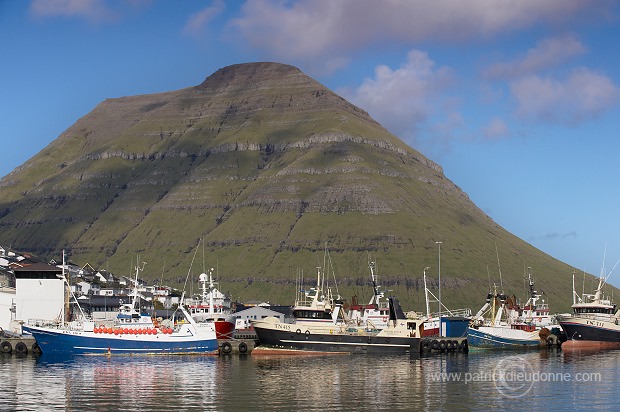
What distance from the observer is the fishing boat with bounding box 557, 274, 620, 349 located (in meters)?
144

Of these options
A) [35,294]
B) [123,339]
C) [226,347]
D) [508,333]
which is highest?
[35,294]

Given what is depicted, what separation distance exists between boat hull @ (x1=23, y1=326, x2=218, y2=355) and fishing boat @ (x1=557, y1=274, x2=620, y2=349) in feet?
192

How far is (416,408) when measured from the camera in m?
71.9

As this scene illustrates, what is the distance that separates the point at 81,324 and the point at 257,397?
173ft

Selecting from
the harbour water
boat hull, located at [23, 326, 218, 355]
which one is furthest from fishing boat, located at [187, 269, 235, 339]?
the harbour water

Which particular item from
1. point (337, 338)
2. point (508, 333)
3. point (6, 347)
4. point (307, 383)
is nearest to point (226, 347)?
point (337, 338)

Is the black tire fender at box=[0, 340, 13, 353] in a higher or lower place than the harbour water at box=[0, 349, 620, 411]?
higher

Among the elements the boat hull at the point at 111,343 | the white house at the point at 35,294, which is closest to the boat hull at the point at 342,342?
the boat hull at the point at 111,343

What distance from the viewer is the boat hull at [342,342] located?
4761 inches

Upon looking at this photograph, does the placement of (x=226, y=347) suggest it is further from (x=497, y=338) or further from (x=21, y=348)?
(x=497, y=338)

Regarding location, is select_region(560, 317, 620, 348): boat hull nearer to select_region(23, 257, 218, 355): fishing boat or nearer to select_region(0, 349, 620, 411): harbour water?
select_region(0, 349, 620, 411): harbour water

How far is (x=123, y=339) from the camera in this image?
121 m

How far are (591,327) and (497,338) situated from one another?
51.1 ft

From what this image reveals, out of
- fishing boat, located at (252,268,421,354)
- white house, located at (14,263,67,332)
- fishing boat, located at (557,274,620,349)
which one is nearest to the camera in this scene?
fishing boat, located at (252,268,421,354)
